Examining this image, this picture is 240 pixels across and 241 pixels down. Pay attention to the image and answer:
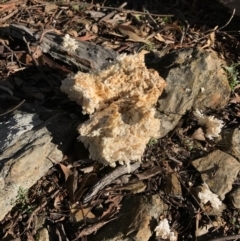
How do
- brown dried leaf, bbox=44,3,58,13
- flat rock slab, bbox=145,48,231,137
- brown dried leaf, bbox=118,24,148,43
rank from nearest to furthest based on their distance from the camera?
1. flat rock slab, bbox=145,48,231,137
2. brown dried leaf, bbox=118,24,148,43
3. brown dried leaf, bbox=44,3,58,13

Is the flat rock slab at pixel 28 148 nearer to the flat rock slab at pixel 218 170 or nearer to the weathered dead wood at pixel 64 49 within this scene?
the weathered dead wood at pixel 64 49

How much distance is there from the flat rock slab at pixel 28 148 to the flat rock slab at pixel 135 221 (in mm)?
712

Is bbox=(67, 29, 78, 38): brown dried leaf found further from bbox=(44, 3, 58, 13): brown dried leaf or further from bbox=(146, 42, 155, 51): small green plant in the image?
bbox=(146, 42, 155, 51): small green plant

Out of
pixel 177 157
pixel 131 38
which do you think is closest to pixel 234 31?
pixel 131 38

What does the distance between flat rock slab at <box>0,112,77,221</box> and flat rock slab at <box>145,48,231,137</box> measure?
0.92 m

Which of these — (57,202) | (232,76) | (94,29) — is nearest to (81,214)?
(57,202)

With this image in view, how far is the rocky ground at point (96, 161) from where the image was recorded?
150 inches

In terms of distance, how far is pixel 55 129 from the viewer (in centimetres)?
406

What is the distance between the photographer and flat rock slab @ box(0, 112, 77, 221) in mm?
3773

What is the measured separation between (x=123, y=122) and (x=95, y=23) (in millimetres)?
1903

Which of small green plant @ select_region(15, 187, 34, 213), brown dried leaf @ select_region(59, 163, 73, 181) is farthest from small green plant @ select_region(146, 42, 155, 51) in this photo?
small green plant @ select_region(15, 187, 34, 213)

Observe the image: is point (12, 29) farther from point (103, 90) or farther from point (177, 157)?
point (177, 157)

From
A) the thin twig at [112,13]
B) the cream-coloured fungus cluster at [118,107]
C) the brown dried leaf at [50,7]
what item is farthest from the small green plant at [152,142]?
the brown dried leaf at [50,7]

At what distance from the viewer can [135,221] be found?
3.80m
